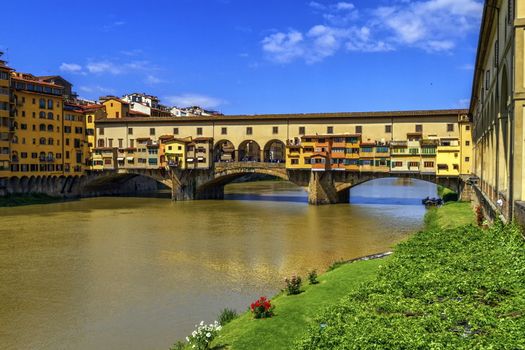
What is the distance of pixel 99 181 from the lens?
79.5 meters

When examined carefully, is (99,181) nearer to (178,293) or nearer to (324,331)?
(178,293)

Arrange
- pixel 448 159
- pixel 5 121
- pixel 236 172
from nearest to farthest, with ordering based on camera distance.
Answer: pixel 448 159 < pixel 5 121 < pixel 236 172

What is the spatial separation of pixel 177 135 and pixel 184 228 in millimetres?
35510

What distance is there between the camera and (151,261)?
29.2m

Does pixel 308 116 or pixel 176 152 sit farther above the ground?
pixel 308 116

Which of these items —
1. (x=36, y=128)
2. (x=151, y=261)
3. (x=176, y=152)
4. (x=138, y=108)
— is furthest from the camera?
(x=138, y=108)

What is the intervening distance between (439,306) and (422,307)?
35cm

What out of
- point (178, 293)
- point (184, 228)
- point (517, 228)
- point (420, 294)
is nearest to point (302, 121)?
point (184, 228)

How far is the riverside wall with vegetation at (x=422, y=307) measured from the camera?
7.83m

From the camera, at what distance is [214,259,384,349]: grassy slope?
44.6ft

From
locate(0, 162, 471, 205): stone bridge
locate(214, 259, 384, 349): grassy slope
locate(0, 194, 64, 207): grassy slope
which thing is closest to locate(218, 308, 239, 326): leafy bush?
locate(214, 259, 384, 349): grassy slope

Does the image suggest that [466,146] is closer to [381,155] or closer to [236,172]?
[381,155]

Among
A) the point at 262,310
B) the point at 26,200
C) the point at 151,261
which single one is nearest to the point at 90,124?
the point at 26,200

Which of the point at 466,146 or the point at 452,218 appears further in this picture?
the point at 466,146
